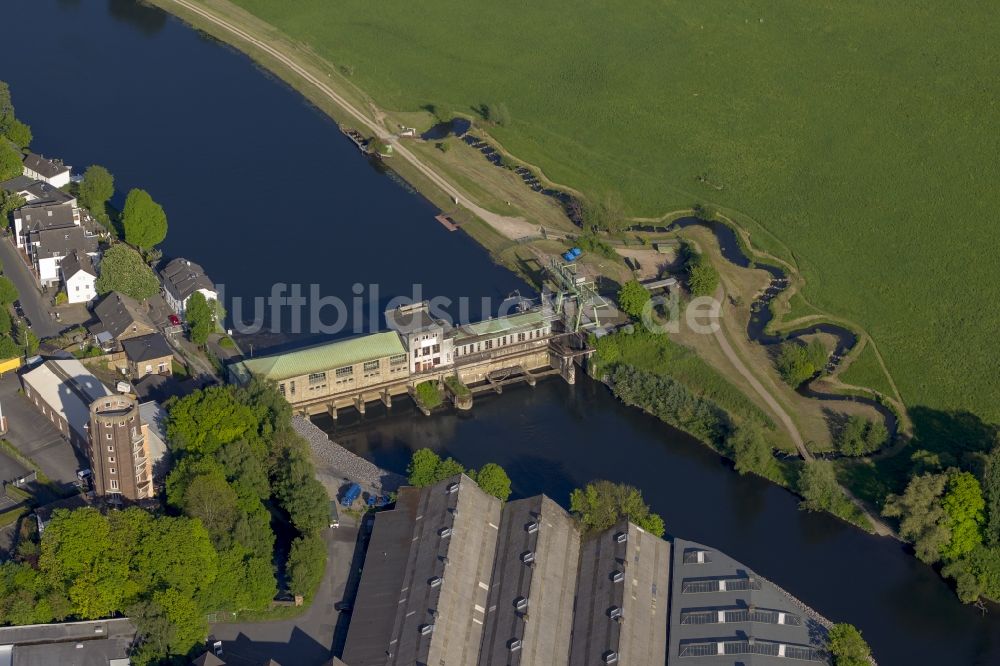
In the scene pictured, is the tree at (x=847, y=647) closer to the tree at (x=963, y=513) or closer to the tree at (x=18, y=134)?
the tree at (x=963, y=513)

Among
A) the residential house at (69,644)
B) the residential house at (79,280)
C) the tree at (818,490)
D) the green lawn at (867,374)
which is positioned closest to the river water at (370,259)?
the tree at (818,490)

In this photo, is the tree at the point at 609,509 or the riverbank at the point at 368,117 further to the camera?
the riverbank at the point at 368,117

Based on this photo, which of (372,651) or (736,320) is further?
(736,320)

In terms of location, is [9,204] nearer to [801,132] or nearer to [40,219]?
[40,219]

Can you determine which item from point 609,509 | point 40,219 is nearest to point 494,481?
point 609,509

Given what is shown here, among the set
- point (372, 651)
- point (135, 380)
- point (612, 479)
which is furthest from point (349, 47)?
point (372, 651)

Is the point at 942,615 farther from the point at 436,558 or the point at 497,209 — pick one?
the point at 497,209
